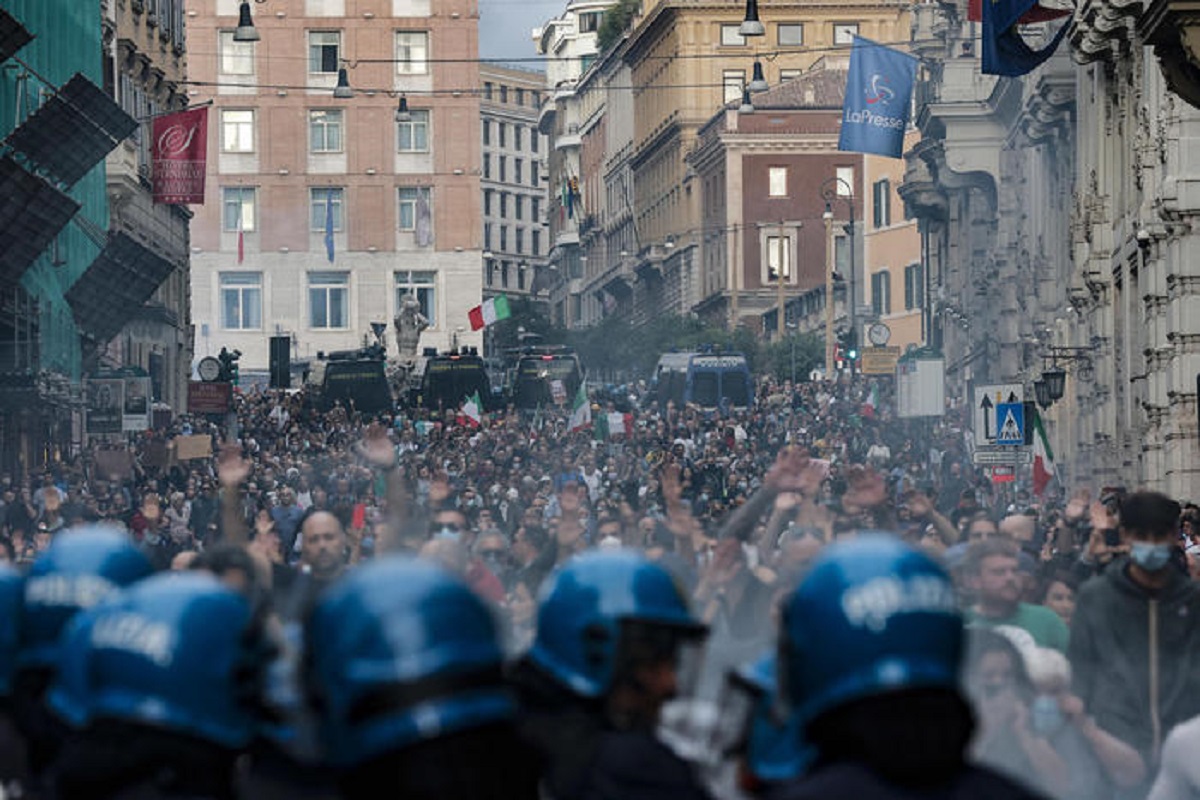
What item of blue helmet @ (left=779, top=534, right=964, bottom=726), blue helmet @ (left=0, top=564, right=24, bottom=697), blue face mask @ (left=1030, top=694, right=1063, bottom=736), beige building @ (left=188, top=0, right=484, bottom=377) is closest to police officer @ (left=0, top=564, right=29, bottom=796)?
blue helmet @ (left=0, top=564, right=24, bottom=697)

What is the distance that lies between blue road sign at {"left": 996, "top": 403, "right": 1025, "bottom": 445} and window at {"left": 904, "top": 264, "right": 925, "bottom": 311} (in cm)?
5195

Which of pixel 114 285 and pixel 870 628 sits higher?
pixel 114 285

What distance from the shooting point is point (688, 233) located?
12119 centimetres

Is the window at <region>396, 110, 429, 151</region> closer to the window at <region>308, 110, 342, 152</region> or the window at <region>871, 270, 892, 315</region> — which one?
the window at <region>308, 110, 342, 152</region>

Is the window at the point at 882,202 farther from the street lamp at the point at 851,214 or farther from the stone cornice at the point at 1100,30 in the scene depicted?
the stone cornice at the point at 1100,30

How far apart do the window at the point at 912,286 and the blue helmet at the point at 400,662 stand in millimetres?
78158

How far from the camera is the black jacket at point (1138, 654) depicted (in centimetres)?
862

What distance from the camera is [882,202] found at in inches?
3457

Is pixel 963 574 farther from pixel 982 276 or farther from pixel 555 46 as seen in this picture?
pixel 555 46

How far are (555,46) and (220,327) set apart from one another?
7202 centimetres

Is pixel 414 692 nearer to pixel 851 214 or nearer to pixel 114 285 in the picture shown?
pixel 114 285

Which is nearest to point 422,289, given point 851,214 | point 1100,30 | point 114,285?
A: point 851,214

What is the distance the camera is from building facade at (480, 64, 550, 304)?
18388cm

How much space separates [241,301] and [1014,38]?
82446mm
